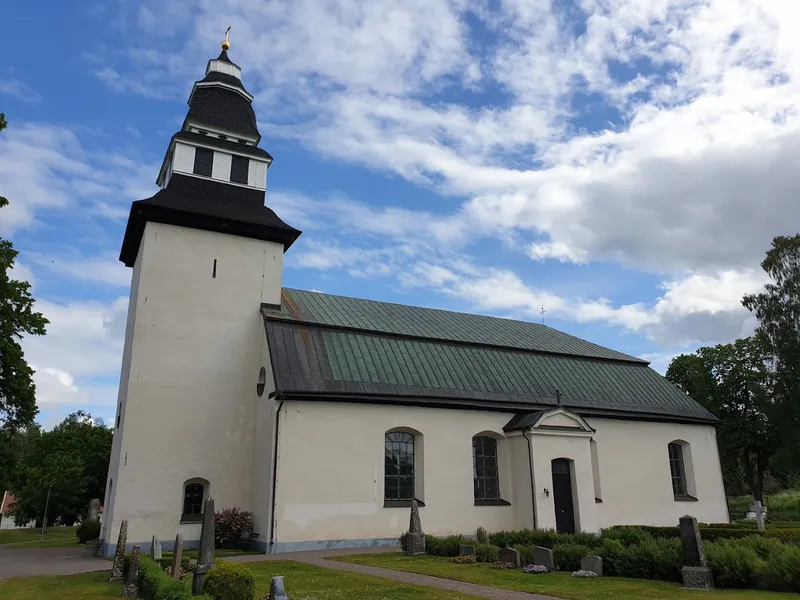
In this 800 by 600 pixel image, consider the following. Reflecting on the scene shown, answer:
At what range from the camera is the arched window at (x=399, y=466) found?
65.2 feet

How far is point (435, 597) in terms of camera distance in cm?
944

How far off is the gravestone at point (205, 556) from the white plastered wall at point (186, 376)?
888 centimetres

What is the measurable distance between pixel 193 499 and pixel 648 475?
17455mm

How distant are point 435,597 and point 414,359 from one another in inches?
527

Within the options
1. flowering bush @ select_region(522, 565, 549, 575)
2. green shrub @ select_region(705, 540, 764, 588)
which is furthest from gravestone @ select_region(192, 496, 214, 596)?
→ green shrub @ select_region(705, 540, 764, 588)

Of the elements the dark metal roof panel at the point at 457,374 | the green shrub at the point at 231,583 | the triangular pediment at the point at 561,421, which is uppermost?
the dark metal roof panel at the point at 457,374

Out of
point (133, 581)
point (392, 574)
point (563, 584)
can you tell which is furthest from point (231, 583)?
point (563, 584)

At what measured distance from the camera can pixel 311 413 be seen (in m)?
18.9

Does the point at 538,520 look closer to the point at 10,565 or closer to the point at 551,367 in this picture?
the point at 551,367

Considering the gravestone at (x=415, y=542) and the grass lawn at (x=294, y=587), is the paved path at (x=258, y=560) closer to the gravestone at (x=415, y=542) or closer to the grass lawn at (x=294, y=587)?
the grass lawn at (x=294, y=587)

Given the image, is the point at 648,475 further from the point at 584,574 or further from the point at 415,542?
the point at 584,574

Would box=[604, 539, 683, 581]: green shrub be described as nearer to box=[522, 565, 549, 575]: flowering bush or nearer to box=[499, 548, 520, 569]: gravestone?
box=[522, 565, 549, 575]: flowering bush

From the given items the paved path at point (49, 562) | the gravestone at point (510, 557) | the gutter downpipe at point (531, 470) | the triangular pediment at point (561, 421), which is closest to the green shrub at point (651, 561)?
the gravestone at point (510, 557)

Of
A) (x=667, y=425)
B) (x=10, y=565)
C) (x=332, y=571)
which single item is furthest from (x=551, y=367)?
(x=10, y=565)
